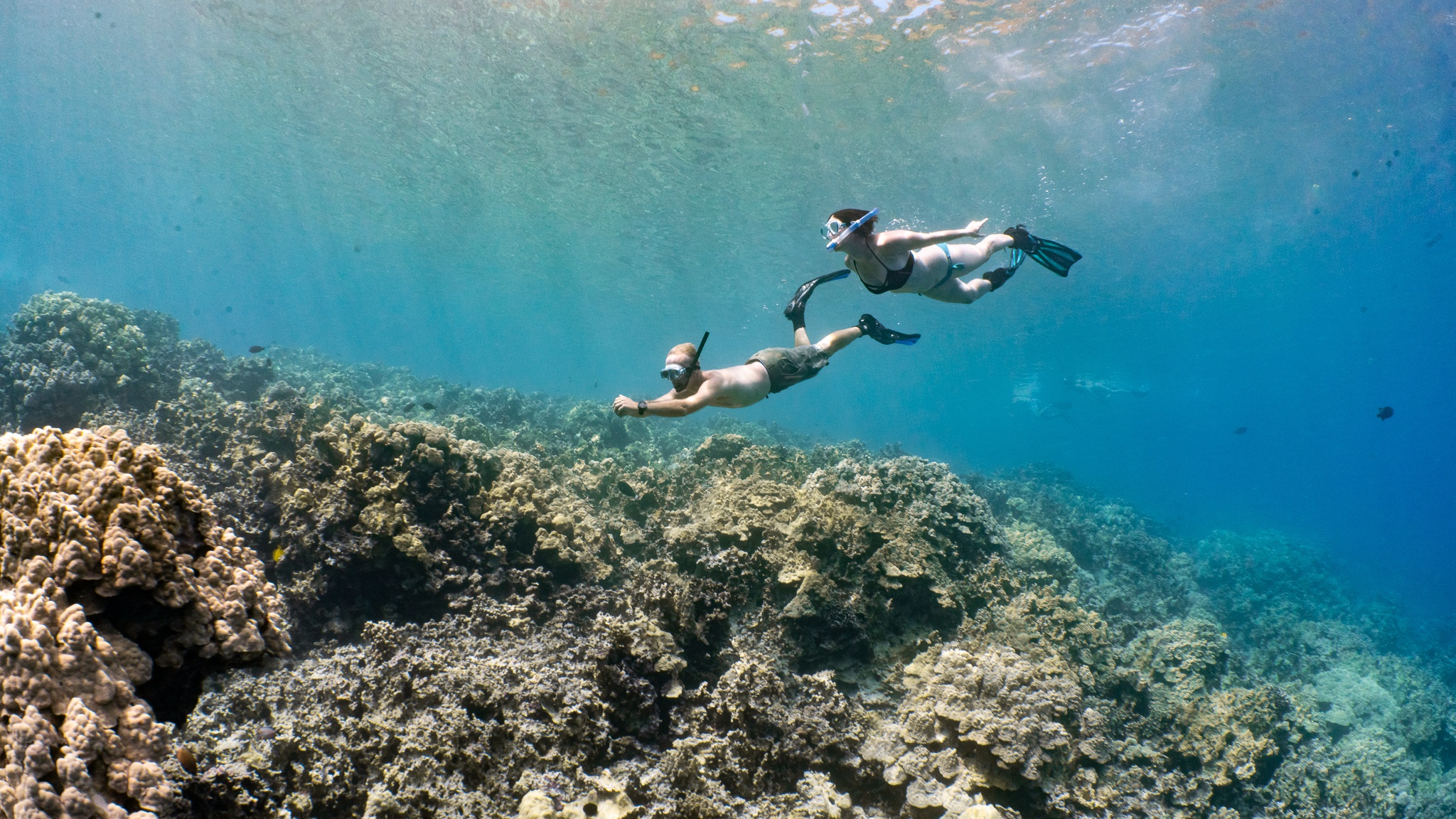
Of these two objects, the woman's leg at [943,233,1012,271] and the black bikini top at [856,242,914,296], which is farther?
the woman's leg at [943,233,1012,271]

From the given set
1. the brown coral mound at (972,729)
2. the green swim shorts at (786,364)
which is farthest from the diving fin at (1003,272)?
the brown coral mound at (972,729)

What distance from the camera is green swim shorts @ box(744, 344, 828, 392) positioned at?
6.20 metres

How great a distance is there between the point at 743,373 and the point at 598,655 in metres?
3.00

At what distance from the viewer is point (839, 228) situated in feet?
18.8

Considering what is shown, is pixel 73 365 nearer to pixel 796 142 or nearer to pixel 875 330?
pixel 875 330

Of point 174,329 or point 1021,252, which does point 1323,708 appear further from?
point 174,329

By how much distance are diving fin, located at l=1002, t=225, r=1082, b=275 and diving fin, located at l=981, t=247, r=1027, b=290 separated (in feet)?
0.44

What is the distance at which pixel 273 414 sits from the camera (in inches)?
313

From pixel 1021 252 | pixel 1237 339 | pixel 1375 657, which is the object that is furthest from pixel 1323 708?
pixel 1237 339

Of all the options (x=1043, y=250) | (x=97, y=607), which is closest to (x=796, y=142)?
(x=1043, y=250)

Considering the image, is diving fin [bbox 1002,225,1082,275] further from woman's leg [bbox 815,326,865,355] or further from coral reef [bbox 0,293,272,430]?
coral reef [bbox 0,293,272,430]

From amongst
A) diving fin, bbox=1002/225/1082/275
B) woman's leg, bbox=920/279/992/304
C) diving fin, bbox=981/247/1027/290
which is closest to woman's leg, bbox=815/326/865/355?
woman's leg, bbox=920/279/992/304

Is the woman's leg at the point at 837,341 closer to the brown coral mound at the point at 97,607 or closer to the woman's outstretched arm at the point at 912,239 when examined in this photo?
the woman's outstretched arm at the point at 912,239

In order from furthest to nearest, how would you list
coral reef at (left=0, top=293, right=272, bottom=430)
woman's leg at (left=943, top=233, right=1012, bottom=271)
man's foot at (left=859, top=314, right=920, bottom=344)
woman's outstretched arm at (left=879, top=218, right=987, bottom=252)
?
1. coral reef at (left=0, top=293, right=272, bottom=430)
2. man's foot at (left=859, top=314, right=920, bottom=344)
3. woman's leg at (left=943, top=233, right=1012, bottom=271)
4. woman's outstretched arm at (left=879, top=218, right=987, bottom=252)
